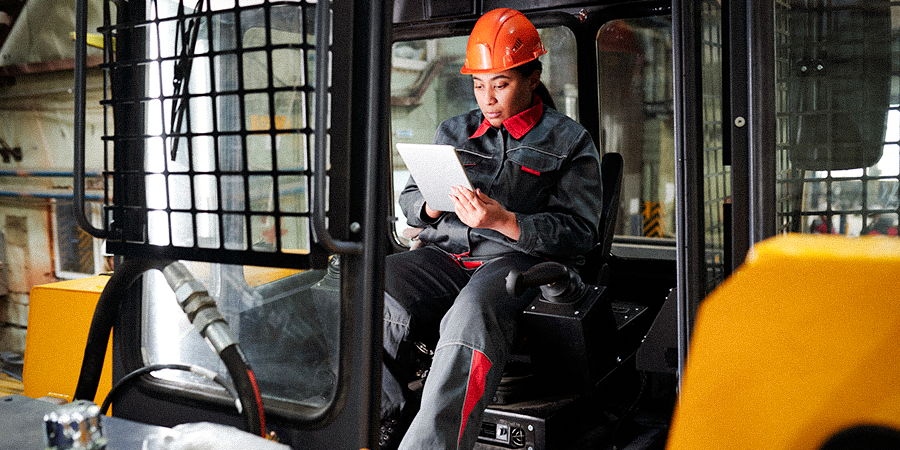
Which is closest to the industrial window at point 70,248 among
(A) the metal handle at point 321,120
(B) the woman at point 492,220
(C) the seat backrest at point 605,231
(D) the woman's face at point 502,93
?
(B) the woman at point 492,220

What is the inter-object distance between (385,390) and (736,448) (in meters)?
1.79

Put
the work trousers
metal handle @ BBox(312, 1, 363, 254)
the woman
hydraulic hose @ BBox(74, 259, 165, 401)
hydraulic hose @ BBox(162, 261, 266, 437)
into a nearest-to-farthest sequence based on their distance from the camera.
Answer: metal handle @ BBox(312, 1, 363, 254) < hydraulic hose @ BBox(162, 261, 266, 437) < hydraulic hose @ BBox(74, 259, 165, 401) < the work trousers < the woman

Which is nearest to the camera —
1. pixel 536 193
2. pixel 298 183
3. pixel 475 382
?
pixel 298 183

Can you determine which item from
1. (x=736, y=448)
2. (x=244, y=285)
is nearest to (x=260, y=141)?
(x=244, y=285)

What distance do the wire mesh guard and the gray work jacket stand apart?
45.8 inches

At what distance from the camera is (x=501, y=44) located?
2.64 m

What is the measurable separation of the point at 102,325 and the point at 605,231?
184cm

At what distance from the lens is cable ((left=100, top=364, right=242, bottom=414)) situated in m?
1.49

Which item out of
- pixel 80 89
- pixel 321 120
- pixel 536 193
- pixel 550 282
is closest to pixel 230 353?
pixel 321 120

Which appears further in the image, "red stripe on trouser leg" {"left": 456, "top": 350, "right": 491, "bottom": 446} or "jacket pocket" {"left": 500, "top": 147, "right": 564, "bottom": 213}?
"jacket pocket" {"left": 500, "top": 147, "right": 564, "bottom": 213}

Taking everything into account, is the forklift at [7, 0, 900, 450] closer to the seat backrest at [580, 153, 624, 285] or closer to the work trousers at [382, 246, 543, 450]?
the work trousers at [382, 246, 543, 450]

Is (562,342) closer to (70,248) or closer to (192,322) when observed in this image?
(192,322)

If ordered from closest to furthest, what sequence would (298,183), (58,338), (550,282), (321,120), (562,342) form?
(321,120)
(298,183)
(550,282)
(562,342)
(58,338)

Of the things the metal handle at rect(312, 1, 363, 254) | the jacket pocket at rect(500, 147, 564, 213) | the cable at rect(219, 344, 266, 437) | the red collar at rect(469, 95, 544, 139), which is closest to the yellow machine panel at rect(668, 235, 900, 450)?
the metal handle at rect(312, 1, 363, 254)
